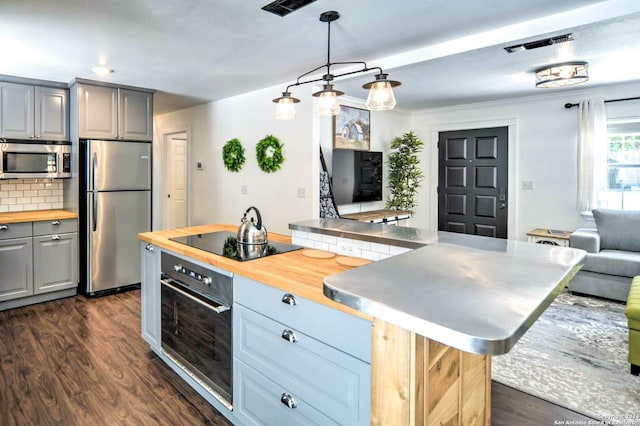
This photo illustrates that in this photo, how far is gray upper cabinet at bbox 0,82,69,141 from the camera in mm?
3936

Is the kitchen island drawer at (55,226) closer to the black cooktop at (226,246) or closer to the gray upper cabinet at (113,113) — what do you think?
the gray upper cabinet at (113,113)

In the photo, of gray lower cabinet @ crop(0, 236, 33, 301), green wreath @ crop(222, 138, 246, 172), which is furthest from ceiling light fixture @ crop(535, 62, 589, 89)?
gray lower cabinet @ crop(0, 236, 33, 301)

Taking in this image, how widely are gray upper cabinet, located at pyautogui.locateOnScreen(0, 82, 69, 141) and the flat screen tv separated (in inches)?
124

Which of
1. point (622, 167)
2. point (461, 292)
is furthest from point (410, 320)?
point (622, 167)

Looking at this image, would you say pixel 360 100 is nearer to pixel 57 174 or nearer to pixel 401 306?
pixel 57 174

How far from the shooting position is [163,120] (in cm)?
652

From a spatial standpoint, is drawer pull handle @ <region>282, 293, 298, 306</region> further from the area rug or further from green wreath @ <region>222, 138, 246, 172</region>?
green wreath @ <region>222, 138, 246, 172</region>

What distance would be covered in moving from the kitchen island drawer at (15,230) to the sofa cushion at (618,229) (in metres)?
6.12

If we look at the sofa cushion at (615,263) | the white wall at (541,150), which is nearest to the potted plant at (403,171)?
the white wall at (541,150)

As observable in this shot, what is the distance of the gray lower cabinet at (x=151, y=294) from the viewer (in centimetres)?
265

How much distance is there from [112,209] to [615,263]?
535cm

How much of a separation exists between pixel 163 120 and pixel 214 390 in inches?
217

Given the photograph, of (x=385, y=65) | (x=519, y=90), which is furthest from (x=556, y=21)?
(x=519, y=90)

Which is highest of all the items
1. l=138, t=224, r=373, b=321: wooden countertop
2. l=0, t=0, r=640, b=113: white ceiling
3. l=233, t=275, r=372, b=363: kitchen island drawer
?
l=0, t=0, r=640, b=113: white ceiling
